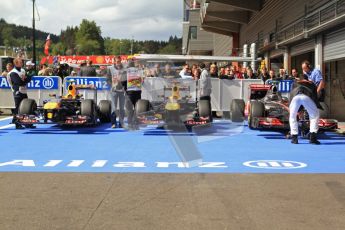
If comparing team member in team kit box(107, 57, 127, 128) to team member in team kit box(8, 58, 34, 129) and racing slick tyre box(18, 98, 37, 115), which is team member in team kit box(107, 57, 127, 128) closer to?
racing slick tyre box(18, 98, 37, 115)

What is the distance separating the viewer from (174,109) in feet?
35.3

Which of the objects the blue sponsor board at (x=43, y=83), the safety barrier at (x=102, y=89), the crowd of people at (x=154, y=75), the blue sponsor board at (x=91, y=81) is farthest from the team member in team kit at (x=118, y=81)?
the blue sponsor board at (x=43, y=83)

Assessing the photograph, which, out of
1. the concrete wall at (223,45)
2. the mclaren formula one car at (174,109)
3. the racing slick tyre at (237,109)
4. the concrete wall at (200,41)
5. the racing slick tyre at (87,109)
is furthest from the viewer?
the concrete wall at (200,41)

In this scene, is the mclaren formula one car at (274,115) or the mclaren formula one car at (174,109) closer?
the mclaren formula one car at (174,109)

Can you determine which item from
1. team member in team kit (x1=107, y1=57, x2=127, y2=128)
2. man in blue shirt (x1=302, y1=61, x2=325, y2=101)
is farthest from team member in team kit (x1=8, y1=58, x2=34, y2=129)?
man in blue shirt (x1=302, y1=61, x2=325, y2=101)

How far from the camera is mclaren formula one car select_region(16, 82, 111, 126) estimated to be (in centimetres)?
1240

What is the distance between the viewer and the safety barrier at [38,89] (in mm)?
17781
